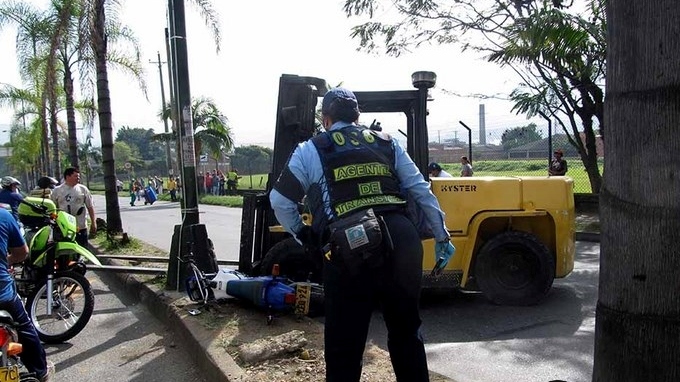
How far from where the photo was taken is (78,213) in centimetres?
922

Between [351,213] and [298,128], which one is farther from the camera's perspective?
[298,128]

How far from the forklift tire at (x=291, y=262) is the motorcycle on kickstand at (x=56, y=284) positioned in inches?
71.7

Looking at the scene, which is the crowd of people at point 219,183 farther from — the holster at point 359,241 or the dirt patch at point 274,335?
the holster at point 359,241

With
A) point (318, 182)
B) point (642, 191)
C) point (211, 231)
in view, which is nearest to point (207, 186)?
point (211, 231)

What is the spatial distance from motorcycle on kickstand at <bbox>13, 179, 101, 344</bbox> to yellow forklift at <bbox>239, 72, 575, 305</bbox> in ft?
5.57

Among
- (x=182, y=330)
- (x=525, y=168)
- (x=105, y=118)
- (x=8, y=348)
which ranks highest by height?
(x=105, y=118)

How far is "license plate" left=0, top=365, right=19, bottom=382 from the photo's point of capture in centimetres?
322

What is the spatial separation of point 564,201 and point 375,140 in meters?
4.05

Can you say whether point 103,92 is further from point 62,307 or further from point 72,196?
point 62,307

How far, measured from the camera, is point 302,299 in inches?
208

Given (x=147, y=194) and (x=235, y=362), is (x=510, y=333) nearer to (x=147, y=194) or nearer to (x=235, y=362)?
(x=235, y=362)

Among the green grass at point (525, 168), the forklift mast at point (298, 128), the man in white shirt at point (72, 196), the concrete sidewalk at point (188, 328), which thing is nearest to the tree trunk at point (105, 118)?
the man in white shirt at point (72, 196)

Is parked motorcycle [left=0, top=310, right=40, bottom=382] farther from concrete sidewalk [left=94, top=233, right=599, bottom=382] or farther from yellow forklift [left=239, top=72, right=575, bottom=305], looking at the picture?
yellow forklift [left=239, top=72, right=575, bottom=305]

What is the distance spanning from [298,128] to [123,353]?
2759mm
